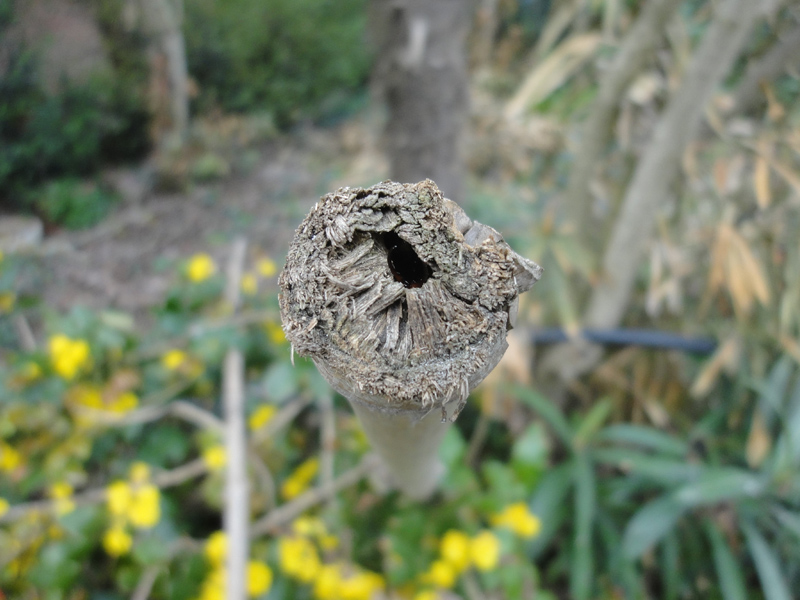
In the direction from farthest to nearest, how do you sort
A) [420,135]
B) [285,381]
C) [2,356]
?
[420,135]
[2,356]
[285,381]

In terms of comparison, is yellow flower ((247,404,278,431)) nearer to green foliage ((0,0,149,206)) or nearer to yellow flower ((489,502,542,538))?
yellow flower ((489,502,542,538))

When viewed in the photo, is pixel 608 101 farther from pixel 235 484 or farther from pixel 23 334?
pixel 23 334

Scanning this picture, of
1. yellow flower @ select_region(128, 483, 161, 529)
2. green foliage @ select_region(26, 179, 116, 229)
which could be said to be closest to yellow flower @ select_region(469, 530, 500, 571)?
yellow flower @ select_region(128, 483, 161, 529)

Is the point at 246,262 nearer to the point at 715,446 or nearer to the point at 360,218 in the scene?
the point at 715,446

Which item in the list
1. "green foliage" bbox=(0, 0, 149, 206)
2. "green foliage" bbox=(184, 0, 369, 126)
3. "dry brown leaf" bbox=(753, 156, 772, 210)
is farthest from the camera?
"green foliage" bbox=(184, 0, 369, 126)

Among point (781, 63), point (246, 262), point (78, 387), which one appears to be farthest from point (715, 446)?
point (246, 262)

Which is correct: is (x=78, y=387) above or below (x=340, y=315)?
above

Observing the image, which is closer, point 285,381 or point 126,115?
point 285,381

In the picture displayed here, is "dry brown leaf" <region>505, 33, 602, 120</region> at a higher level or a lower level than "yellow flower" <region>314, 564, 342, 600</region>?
higher
